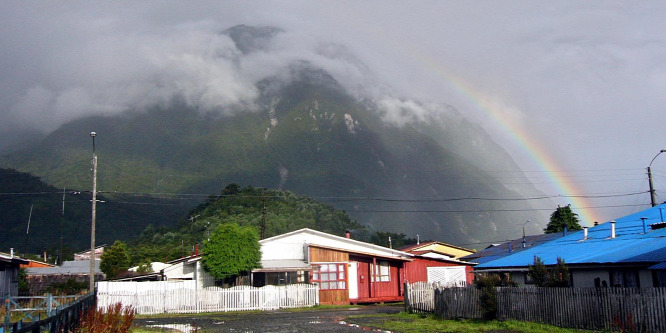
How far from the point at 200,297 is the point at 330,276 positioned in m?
11.1

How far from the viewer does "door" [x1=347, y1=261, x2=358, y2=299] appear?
4737 cm

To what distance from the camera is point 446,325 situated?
25.5 metres

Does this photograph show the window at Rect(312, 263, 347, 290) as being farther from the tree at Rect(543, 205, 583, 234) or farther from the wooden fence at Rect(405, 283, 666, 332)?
the tree at Rect(543, 205, 583, 234)

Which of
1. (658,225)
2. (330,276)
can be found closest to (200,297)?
(330,276)

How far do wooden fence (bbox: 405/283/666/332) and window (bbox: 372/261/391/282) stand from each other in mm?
19290

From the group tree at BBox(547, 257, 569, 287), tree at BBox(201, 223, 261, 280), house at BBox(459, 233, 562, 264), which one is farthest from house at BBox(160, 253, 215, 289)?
tree at BBox(547, 257, 569, 287)

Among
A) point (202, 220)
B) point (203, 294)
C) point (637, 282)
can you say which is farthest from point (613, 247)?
point (202, 220)

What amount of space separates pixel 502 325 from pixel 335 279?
75.2 feet

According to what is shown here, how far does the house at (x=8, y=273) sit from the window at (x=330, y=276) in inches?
786

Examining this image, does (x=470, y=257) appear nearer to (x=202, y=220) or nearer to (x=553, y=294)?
(x=553, y=294)

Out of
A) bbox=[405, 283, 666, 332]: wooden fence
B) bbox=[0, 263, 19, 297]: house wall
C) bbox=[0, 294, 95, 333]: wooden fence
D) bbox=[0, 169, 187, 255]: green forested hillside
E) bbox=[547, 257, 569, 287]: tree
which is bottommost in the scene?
bbox=[405, 283, 666, 332]: wooden fence

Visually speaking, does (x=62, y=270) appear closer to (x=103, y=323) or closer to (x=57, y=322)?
(x=103, y=323)

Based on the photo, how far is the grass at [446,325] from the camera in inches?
907

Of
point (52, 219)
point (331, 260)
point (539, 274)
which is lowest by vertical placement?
point (539, 274)
